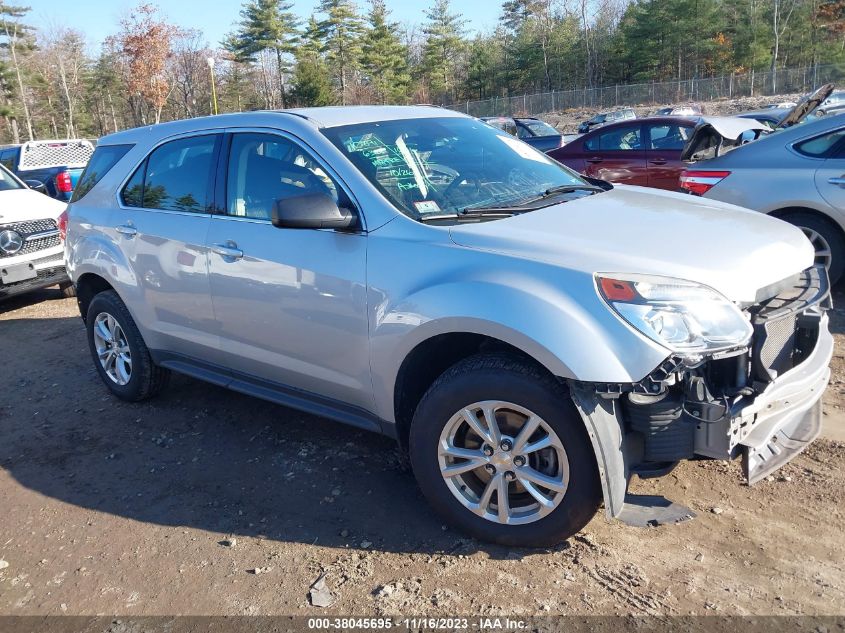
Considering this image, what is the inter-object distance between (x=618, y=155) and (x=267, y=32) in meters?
52.9

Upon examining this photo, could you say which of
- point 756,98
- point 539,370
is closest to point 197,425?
point 539,370

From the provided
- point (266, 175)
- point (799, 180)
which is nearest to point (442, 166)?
point (266, 175)

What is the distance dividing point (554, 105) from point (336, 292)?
52.8 m

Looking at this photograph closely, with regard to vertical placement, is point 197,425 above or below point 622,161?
below

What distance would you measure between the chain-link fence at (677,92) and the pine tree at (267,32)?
1598 cm

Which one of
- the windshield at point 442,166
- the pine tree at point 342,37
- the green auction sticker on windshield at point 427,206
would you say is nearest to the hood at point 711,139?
the windshield at point 442,166

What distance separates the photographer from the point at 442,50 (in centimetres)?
6562

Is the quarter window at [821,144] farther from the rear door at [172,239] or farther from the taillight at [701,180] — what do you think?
the rear door at [172,239]

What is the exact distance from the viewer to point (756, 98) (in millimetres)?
46406

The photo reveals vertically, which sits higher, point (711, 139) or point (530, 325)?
point (711, 139)

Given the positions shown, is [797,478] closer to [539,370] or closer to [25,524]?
[539,370]

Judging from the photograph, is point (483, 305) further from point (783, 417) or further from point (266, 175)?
point (266, 175)

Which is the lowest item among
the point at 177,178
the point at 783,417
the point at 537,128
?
the point at 783,417

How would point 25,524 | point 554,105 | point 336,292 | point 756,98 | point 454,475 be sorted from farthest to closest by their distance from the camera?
1. point 554,105
2. point 756,98
3. point 25,524
4. point 336,292
5. point 454,475
